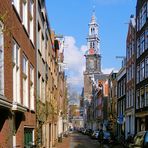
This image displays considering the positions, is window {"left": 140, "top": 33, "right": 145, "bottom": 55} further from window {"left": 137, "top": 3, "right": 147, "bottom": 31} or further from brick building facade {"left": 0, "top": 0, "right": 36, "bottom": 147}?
brick building facade {"left": 0, "top": 0, "right": 36, "bottom": 147}

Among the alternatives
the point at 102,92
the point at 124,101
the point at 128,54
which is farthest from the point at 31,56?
the point at 102,92

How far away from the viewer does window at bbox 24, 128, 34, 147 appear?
1859 cm

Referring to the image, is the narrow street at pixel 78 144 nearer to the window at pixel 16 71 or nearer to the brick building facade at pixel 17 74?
the brick building facade at pixel 17 74

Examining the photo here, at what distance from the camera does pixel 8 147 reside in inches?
501

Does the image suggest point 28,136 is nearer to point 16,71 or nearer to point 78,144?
point 16,71

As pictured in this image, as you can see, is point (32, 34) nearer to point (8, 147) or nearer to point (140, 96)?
point (8, 147)

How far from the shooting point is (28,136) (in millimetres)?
19781

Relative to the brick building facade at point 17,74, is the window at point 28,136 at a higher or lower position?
lower

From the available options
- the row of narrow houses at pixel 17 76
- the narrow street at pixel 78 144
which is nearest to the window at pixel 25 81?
the row of narrow houses at pixel 17 76

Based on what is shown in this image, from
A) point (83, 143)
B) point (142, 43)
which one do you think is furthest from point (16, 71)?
point (83, 143)

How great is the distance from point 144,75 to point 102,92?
5860cm

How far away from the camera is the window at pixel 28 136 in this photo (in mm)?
18594

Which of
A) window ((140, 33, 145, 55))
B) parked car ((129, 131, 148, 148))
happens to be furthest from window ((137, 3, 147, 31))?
parked car ((129, 131, 148, 148))

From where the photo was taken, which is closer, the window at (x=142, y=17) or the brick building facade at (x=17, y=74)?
the brick building facade at (x=17, y=74)
